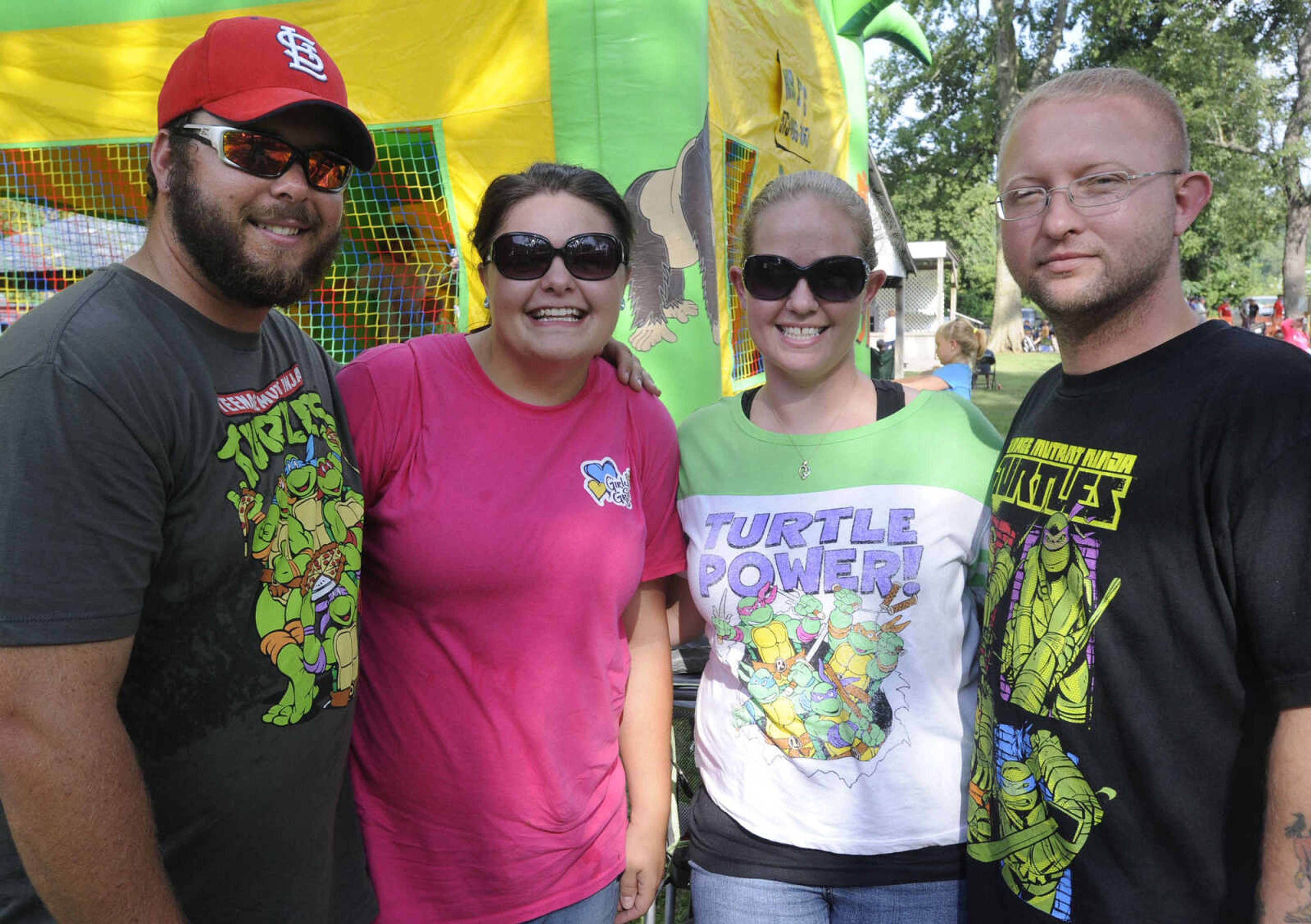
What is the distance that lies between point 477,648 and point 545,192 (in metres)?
1.04

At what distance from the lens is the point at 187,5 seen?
5.23 meters

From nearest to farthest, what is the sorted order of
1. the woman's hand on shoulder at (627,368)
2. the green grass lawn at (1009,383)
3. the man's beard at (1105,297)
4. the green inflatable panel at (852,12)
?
the man's beard at (1105,297)
the woman's hand on shoulder at (627,368)
the green inflatable panel at (852,12)
the green grass lawn at (1009,383)

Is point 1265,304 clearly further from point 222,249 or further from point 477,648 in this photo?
point 222,249

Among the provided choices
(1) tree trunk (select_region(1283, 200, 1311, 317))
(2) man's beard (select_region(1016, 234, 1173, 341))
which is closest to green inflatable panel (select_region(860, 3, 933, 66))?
(2) man's beard (select_region(1016, 234, 1173, 341))

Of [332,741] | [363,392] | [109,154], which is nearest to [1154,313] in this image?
[363,392]

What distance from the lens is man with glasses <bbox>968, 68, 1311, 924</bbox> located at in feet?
4.33

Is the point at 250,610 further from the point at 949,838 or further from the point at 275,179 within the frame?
the point at 949,838

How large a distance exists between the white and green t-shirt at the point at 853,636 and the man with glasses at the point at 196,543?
32.1 inches

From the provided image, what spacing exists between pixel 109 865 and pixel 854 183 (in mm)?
9007

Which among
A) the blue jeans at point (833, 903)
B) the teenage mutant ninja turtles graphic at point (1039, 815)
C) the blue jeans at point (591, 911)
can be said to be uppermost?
the teenage mutant ninja turtles graphic at point (1039, 815)

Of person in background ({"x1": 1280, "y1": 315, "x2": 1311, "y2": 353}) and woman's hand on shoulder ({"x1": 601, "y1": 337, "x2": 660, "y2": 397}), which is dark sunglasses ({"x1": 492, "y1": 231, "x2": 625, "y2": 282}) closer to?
woman's hand on shoulder ({"x1": 601, "y1": 337, "x2": 660, "y2": 397})

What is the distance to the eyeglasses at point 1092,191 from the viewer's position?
1.62 meters

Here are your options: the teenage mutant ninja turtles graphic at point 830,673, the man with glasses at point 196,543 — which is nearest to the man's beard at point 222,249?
the man with glasses at point 196,543

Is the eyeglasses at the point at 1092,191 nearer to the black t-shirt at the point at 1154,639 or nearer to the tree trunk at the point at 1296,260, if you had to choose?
the black t-shirt at the point at 1154,639
